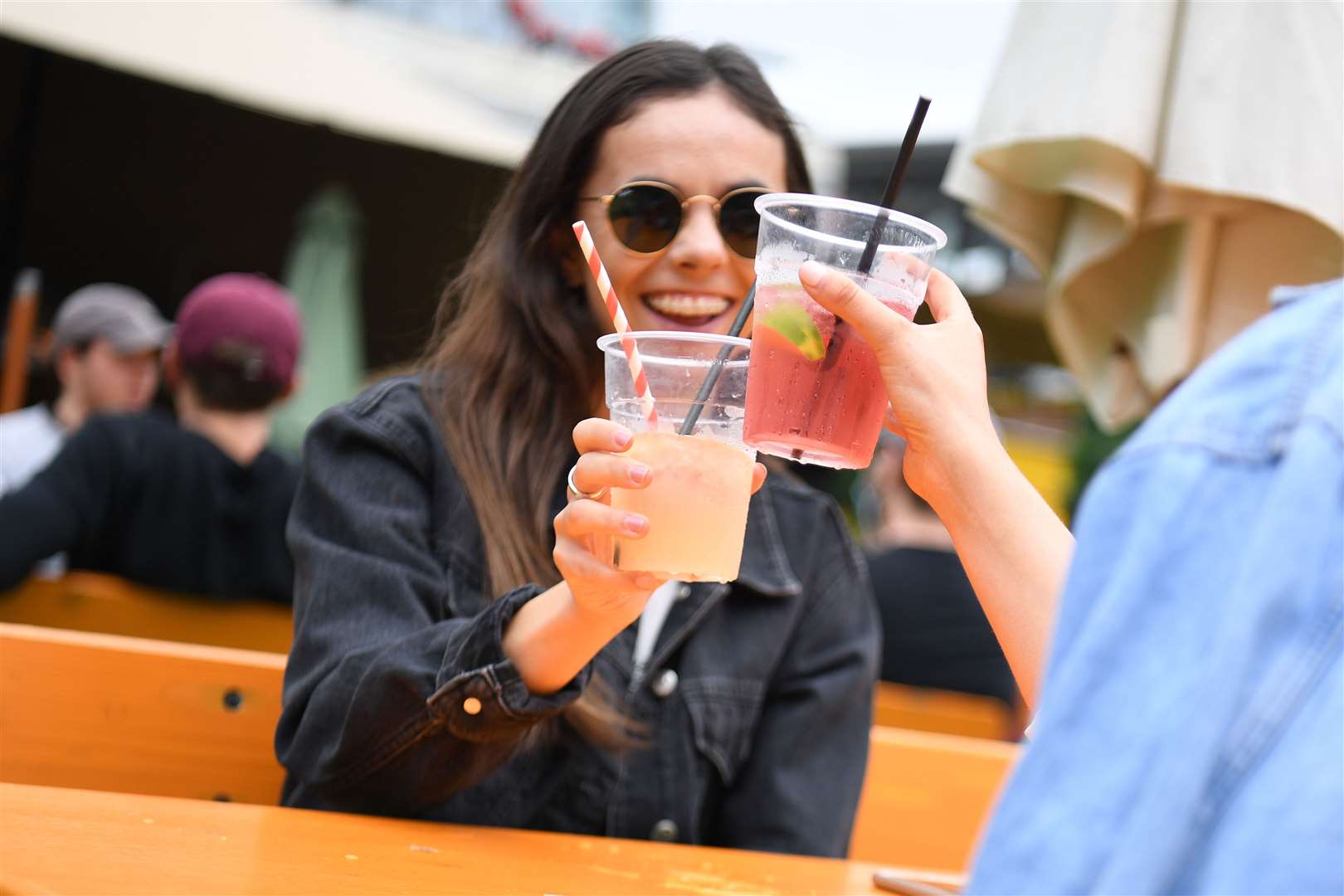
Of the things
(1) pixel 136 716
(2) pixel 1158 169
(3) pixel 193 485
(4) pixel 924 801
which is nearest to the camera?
(1) pixel 136 716

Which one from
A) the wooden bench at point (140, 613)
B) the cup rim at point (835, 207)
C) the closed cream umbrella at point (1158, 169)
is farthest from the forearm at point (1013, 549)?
the wooden bench at point (140, 613)

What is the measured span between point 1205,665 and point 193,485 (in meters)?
3.55

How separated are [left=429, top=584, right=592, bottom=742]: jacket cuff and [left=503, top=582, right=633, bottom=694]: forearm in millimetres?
13

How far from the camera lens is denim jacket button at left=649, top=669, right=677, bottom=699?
2129 millimetres

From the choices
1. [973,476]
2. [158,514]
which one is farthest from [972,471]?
[158,514]

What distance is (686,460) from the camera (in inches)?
59.9

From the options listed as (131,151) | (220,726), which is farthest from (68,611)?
(131,151)

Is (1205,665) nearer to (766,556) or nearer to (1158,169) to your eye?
(766,556)

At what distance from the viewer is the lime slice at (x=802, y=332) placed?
145cm

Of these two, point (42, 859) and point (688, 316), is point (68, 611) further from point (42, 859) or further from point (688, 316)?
point (42, 859)

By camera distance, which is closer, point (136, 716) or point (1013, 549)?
point (1013, 549)

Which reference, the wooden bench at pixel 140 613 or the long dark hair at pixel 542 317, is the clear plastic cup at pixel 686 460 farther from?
the wooden bench at pixel 140 613

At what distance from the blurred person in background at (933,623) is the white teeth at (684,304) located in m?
2.79

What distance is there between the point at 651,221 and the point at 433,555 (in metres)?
0.61
